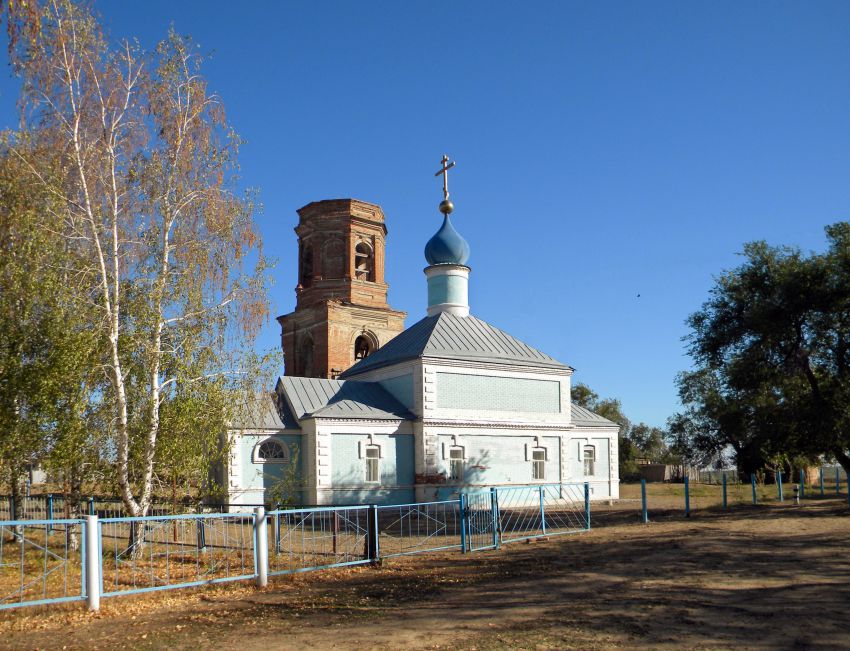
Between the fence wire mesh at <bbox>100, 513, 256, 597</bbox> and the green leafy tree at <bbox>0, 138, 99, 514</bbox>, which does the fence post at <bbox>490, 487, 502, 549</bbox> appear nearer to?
the fence wire mesh at <bbox>100, 513, 256, 597</bbox>

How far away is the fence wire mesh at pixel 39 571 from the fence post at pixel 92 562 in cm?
6

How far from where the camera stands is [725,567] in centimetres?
1299

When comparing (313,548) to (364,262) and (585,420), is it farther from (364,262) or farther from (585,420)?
(364,262)

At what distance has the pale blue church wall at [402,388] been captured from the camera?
28.1 meters

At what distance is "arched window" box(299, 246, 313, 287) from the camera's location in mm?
38938

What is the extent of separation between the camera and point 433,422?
27.5 metres

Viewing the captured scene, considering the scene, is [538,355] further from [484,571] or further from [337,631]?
[337,631]

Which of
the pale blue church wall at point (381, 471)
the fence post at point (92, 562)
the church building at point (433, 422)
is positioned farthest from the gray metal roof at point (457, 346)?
the fence post at point (92, 562)

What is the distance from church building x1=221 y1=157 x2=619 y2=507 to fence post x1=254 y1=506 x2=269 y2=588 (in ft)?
31.9

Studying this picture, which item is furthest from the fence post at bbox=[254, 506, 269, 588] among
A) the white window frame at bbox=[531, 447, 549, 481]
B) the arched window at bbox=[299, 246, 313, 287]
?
the arched window at bbox=[299, 246, 313, 287]

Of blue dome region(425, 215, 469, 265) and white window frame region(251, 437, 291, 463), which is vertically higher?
blue dome region(425, 215, 469, 265)

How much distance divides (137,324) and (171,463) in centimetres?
280

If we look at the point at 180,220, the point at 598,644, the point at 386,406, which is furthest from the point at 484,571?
the point at 386,406

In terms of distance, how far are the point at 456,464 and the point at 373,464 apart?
318cm
